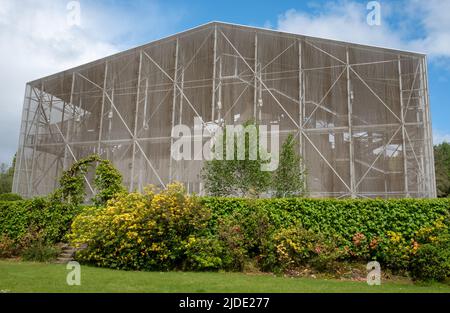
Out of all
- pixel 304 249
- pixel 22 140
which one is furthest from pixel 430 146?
pixel 22 140

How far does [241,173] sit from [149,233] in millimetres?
4660

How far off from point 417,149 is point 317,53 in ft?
20.8

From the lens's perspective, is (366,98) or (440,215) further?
(366,98)

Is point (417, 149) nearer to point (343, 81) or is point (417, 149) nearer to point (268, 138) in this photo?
point (343, 81)

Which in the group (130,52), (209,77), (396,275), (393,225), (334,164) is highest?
(130,52)

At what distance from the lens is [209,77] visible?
20.1 meters

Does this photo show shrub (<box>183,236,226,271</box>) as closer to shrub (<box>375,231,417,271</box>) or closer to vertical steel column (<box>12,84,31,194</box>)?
shrub (<box>375,231,417,271</box>)

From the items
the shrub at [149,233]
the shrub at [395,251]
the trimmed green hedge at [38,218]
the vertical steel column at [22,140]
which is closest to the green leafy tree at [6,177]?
the vertical steel column at [22,140]

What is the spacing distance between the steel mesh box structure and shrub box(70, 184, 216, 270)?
7767 millimetres

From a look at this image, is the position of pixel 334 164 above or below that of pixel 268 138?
below

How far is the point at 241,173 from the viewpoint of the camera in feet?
46.3
